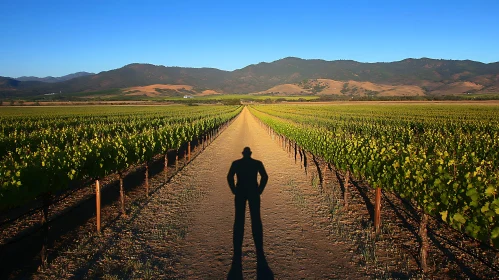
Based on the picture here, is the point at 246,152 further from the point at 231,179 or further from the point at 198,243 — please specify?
the point at 198,243

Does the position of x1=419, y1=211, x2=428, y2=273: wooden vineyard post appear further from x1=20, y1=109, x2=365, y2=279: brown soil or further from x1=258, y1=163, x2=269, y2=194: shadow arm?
x1=258, y1=163, x2=269, y2=194: shadow arm

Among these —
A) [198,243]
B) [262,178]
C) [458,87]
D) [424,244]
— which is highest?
[458,87]

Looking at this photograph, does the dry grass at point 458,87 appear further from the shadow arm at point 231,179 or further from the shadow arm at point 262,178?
the shadow arm at point 231,179

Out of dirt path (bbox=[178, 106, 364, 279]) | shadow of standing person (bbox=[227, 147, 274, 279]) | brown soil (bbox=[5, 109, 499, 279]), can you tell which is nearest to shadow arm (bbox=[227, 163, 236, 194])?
shadow of standing person (bbox=[227, 147, 274, 279])

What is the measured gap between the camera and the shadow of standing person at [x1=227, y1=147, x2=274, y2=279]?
6062 millimetres

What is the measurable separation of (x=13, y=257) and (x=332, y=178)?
11470 millimetres

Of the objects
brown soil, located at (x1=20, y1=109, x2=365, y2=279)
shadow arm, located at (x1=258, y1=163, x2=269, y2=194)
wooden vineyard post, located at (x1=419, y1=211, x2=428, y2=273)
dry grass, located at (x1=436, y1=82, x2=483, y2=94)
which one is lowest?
brown soil, located at (x1=20, y1=109, x2=365, y2=279)

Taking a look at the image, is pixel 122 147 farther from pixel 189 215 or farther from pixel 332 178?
pixel 332 178

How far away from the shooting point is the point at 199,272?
232 inches

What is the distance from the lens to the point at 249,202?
404 inches

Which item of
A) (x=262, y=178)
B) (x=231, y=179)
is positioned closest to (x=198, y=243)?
(x=231, y=179)

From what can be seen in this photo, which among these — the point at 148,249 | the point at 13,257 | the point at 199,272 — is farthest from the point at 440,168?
the point at 13,257

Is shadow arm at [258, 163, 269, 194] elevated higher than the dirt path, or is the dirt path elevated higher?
shadow arm at [258, 163, 269, 194]

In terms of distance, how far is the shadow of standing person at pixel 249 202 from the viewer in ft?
19.9
